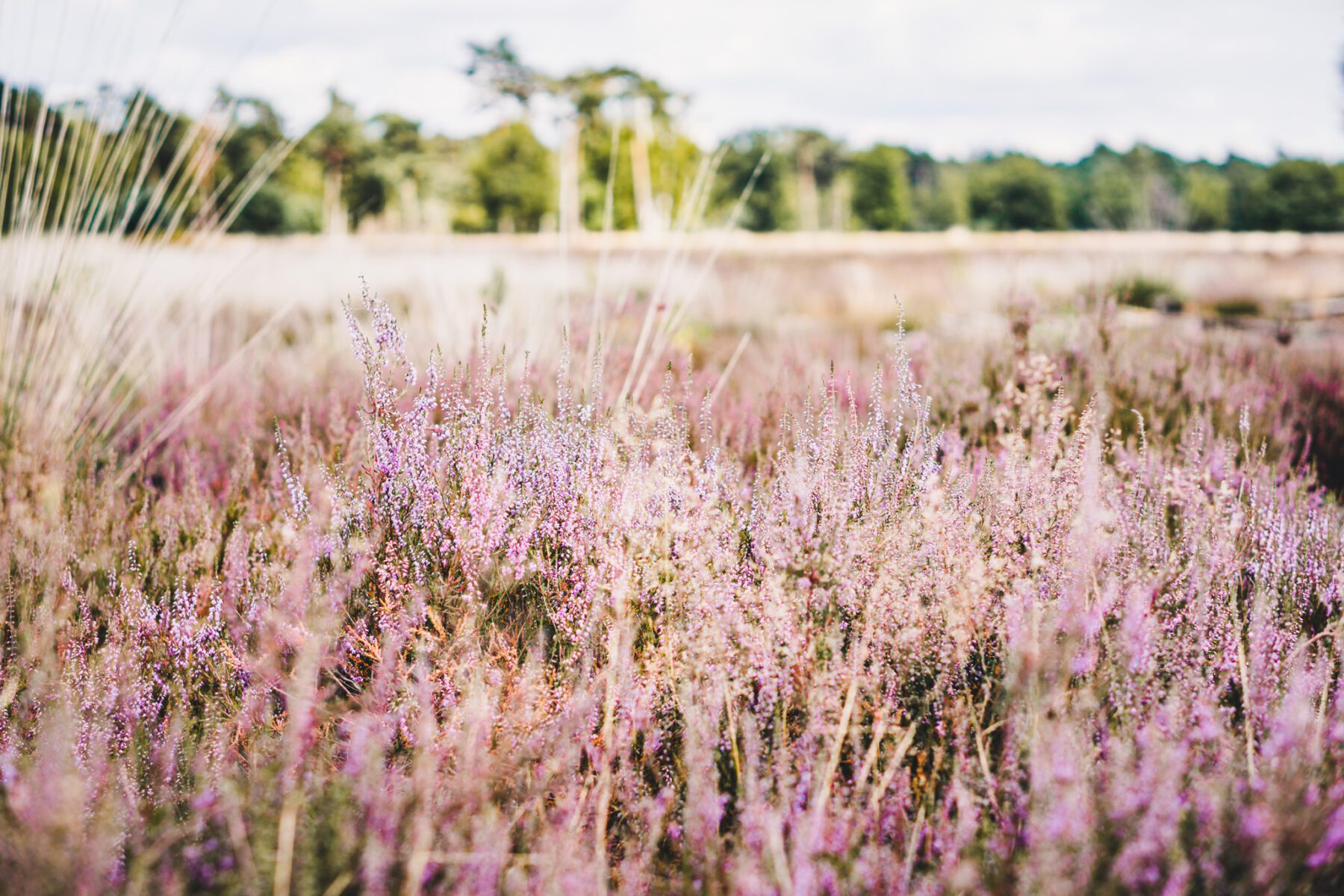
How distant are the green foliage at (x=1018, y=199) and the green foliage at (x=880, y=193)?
450 inches

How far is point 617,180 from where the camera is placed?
76.5 ft

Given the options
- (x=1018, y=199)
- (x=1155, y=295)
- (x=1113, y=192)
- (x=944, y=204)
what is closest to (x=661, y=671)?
(x=1155, y=295)

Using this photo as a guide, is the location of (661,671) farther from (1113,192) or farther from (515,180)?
(1113,192)

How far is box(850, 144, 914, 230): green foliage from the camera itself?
5744 cm

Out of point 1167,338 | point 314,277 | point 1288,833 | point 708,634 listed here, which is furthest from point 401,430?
point 314,277

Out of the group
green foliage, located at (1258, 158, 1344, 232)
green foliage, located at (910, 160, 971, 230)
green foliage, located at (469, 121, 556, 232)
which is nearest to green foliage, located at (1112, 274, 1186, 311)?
green foliage, located at (469, 121, 556, 232)

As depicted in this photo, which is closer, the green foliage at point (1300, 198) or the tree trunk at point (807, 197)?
the green foliage at point (1300, 198)

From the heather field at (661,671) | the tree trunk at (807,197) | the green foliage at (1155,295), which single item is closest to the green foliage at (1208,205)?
the tree trunk at (807,197)

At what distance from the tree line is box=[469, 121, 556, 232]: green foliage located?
0.08 m

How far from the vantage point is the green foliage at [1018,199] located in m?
65.9

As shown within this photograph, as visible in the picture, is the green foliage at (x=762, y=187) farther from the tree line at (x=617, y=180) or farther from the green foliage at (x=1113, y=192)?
the green foliage at (x=1113, y=192)

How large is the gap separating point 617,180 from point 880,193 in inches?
1589

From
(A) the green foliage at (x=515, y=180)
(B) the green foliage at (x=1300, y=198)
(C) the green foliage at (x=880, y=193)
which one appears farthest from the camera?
(C) the green foliage at (x=880, y=193)

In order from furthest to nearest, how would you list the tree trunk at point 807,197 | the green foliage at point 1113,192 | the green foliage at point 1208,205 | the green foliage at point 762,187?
the green foliage at point 1113,192, the tree trunk at point 807,197, the green foliage at point 762,187, the green foliage at point 1208,205
